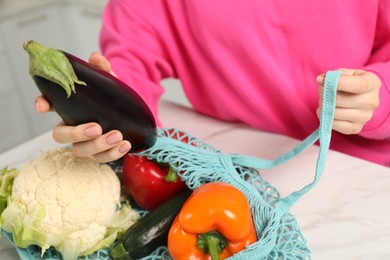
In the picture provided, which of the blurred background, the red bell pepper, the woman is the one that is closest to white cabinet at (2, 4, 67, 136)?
the blurred background

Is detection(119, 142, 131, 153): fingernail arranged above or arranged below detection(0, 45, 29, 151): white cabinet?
above

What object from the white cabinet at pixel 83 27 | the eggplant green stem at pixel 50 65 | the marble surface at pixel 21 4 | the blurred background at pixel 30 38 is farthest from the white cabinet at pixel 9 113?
the eggplant green stem at pixel 50 65

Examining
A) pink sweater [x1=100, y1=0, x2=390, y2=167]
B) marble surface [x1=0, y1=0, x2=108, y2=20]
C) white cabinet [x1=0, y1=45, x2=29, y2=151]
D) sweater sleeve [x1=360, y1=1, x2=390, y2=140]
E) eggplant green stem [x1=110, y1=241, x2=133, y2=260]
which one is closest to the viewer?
eggplant green stem [x1=110, y1=241, x2=133, y2=260]

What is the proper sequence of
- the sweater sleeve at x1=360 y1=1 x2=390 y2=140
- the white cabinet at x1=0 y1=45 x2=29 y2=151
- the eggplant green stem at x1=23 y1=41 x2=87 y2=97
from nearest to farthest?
the eggplant green stem at x1=23 y1=41 x2=87 y2=97 < the sweater sleeve at x1=360 y1=1 x2=390 y2=140 < the white cabinet at x1=0 y1=45 x2=29 y2=151

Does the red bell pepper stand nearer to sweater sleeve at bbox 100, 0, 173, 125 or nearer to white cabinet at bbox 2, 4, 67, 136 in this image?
sweater sleeve at bbox 100, 0, 173, 125

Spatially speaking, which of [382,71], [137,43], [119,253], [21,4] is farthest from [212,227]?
[21,4]

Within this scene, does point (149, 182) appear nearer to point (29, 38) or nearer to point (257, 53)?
point (257, 53)

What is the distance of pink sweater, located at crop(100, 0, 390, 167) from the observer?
0.86 m

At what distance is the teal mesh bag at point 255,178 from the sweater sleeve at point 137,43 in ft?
0.74

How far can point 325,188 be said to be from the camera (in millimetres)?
766

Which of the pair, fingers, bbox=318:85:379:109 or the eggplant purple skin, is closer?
the eggplant purple skin

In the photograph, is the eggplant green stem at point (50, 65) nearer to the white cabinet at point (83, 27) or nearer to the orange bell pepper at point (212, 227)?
the orange bell pepper at point (212, 227)

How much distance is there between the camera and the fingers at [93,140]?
0.59 meters

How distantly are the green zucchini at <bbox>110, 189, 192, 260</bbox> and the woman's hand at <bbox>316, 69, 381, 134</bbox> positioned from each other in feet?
0.84
